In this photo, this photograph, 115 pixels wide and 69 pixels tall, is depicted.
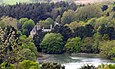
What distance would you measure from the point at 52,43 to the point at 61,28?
444cm

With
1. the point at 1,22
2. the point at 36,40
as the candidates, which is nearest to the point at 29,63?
the point at 36,40

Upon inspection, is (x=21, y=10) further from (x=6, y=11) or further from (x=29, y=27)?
(x=29, y=27)

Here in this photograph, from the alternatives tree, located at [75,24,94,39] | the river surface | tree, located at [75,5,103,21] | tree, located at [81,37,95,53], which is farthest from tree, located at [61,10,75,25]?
the river surface

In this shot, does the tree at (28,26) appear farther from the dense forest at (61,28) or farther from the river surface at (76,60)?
the river surface at (76,60)

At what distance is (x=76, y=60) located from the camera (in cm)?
4559

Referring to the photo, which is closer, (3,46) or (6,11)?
(3,46)

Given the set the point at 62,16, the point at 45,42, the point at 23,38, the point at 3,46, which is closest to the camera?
the point at 3,46

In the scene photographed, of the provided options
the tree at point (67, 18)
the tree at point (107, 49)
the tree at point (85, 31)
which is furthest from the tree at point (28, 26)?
the tree at point (107, 49)

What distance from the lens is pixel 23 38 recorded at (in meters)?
49.3

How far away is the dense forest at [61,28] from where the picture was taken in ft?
169

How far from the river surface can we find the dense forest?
1822 mm

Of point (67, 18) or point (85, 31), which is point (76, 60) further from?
point (67, 18)

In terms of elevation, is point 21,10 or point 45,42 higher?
point 21,10

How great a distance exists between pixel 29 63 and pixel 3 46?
1860 cm
